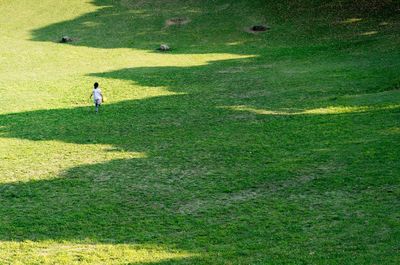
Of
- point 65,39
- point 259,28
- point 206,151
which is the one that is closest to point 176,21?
point 259,28

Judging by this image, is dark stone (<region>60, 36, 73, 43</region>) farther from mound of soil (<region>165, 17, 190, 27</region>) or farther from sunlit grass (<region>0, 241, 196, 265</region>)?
sunlit grass (<region>0, 241, 196, 265</region>)

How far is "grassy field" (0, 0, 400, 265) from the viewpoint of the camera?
18.2 meters

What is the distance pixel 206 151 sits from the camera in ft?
91.4

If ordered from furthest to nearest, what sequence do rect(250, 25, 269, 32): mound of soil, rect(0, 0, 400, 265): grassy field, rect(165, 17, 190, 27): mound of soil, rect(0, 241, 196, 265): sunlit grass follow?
rect(165, 17, 190, 27): mound of soil → rect(250, 25, 269, 32): mound of soil → rect(0, 0, 400, 265): grassy field → rect(0, 241, 196, 265): sunlit grass

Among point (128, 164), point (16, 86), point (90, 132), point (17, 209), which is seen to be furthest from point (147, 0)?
point (17, 209)

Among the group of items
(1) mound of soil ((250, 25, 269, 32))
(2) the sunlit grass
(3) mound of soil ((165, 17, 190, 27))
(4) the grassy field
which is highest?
(3) mound of soil ((165, 17, 190, 27))

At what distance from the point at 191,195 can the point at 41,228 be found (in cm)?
582

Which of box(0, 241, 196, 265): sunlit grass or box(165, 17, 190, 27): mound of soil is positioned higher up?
box(165, 17, 190, 27): mound of soil

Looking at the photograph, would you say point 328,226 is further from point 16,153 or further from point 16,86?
point 16,86

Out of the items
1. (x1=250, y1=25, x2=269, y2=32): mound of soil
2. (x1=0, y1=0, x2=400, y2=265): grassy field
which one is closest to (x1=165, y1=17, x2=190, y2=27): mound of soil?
(x1=0, y1=0, x2=400, y2=265): grassy field

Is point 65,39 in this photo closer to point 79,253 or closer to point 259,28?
point 259,28

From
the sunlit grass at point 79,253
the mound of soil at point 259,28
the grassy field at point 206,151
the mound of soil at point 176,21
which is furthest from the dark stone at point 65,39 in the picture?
the sunlit grass at point 79,253

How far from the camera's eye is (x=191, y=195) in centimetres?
2234

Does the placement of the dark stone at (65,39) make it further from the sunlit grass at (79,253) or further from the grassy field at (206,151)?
the sunlit grass at (79,253)
